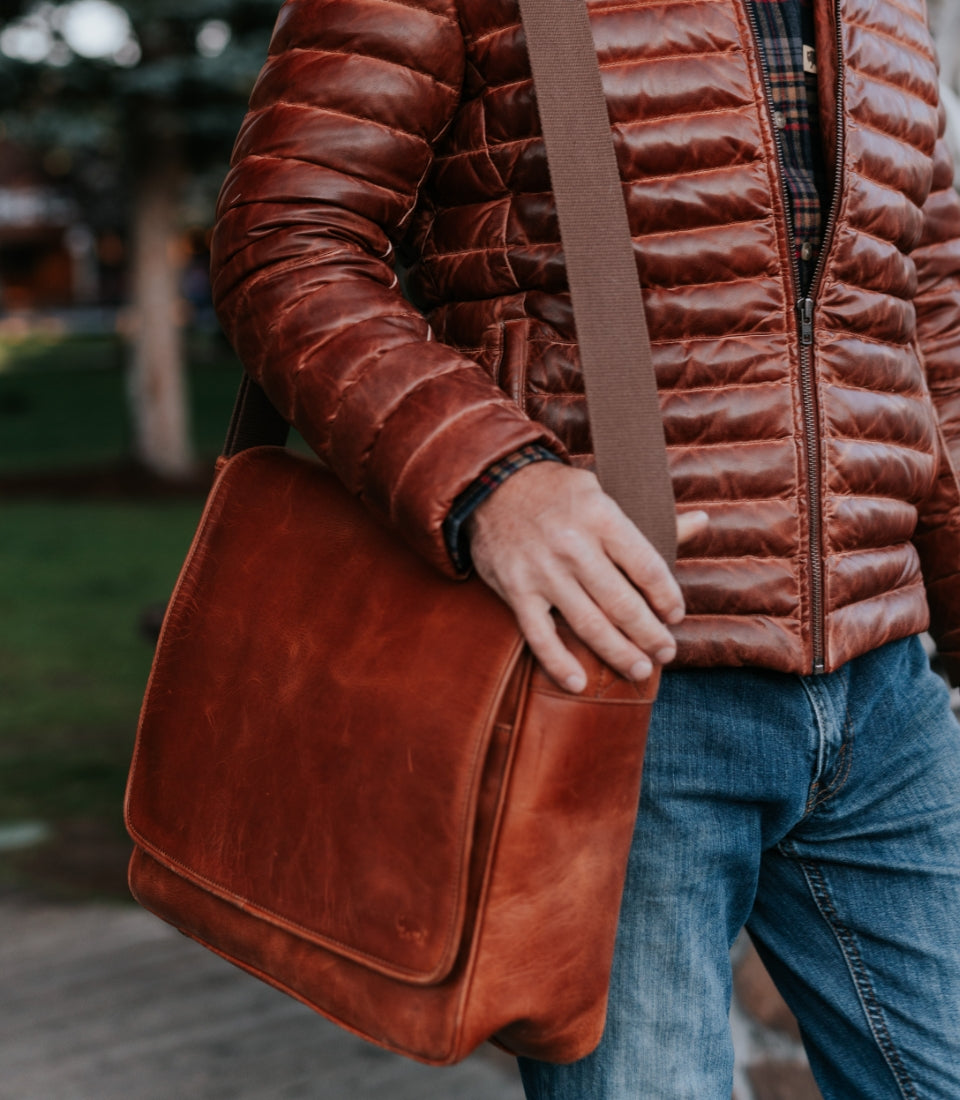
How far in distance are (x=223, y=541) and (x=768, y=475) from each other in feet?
2.02

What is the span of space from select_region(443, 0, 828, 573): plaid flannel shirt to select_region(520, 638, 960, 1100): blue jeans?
0.48 m

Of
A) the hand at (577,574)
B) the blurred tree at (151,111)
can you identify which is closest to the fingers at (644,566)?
the hand at (577,574)

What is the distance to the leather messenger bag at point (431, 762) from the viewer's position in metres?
1.22

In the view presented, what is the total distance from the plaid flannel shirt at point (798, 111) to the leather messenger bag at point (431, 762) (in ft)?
0.85

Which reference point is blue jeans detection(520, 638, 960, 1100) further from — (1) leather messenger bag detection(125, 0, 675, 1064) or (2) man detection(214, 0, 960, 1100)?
(1) leather messenger bag detection(125, 0, 675, 1064)

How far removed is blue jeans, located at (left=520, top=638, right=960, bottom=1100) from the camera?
56.8 inches

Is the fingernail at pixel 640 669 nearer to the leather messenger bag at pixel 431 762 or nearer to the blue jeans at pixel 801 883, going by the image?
the leather messenger bag at pixel 431 762

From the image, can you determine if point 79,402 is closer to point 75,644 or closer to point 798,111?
point 75,644

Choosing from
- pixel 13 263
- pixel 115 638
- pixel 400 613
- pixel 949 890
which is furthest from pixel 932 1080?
pixel 13 263

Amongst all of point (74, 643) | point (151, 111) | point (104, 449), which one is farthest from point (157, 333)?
point (74, 643)

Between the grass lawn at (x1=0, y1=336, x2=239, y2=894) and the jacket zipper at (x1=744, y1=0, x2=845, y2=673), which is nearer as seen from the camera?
the jacket zipper at (x1=744, y1=0, x2=845, y2=673)

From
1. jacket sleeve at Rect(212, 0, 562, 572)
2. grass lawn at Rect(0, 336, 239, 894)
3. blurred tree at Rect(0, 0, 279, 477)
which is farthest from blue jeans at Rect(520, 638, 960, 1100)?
blurred tree at Rect(0, 0, 279, 477)

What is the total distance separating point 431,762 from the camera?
125cm

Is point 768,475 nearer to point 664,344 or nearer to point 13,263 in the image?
point 664,344
